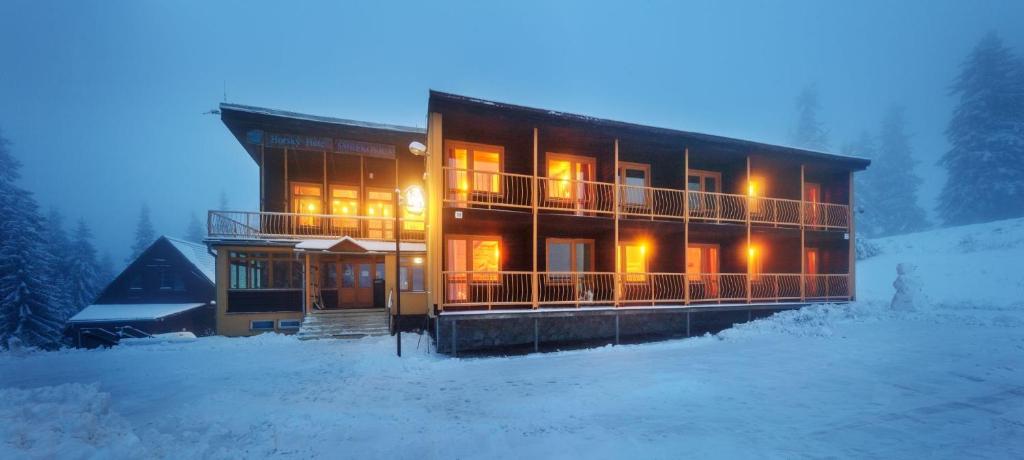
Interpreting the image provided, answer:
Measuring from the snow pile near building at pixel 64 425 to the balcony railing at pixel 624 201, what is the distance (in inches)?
308

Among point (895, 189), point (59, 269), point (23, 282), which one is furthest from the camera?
point (895, 189)

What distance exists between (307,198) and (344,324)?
22.5ft

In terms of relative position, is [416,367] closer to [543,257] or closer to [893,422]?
[543,257]

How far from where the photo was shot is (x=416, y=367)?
30.3 ft

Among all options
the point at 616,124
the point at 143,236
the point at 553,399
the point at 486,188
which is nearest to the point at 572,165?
the point at 616,124

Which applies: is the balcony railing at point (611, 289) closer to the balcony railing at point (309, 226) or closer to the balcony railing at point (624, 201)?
the balcony railing at point (624, 201)

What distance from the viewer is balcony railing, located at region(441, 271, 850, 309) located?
38.8ft

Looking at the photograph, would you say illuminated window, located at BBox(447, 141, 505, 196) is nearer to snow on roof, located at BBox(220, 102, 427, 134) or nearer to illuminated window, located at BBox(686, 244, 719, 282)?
snow on roof, located at BBox(220, 102, 427, 134)

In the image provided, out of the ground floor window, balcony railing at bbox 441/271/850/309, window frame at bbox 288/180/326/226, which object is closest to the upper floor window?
window frame at bbox 288/180/326/226

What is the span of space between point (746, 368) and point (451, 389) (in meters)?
6.37

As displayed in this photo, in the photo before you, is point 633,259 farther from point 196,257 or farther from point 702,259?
point 196,257

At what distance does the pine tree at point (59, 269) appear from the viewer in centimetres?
2030

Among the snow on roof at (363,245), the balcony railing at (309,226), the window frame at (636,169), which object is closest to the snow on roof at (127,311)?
the balcony railing at (309,226)

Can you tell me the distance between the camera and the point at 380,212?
1834 centimetres
